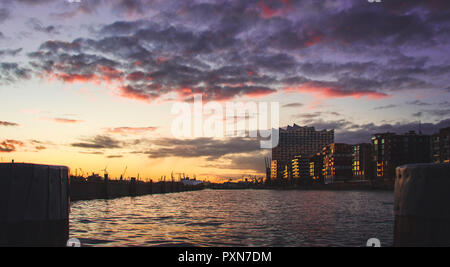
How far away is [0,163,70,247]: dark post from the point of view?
841cm

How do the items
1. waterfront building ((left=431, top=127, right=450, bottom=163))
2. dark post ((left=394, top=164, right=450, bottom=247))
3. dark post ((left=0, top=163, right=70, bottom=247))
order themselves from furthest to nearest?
waterfront building ((left=431, top=127, right=450, bottom=163))
dark post ((left=0, top=163, right=70, bottom=247))
dark post ((left=394, top=164, right=450, bottom=247))

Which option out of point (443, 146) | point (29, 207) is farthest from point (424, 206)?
point (443, 146)

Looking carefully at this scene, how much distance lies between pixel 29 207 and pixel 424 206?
818cm

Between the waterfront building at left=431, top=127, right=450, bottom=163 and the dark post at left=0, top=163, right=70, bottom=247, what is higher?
the waterfront building at left=431, top=127, right=450, bottom=163

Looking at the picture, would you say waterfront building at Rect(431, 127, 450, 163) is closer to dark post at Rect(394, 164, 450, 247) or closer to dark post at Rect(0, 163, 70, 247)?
dark post at Rect(394, 164, 450, 247)

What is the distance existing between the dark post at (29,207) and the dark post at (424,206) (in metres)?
7.44

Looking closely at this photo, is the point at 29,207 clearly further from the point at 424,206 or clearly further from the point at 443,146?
the point at 443,146

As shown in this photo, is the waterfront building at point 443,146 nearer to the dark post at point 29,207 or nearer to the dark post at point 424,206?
the dark post at point 424,206

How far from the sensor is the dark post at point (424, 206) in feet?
24.4

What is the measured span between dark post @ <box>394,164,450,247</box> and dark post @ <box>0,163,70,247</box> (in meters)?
7.44

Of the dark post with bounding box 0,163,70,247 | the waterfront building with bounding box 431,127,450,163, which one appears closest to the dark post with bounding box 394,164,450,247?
the dark post with bounding box 0,163,70,247

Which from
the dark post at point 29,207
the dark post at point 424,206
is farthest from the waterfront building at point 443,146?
the dark post at point 29,207

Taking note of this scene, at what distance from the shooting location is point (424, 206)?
7.73 m
